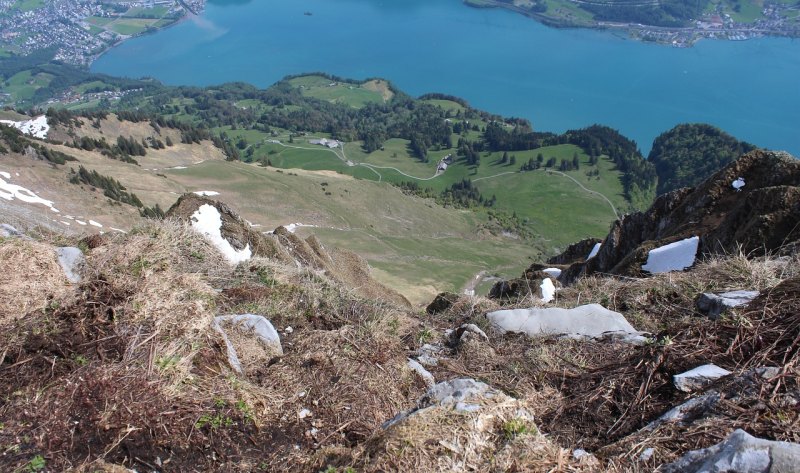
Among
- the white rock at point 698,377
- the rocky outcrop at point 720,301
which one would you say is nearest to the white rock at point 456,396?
the white rock at point 698,377

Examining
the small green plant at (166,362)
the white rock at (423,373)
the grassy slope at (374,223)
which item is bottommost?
the grassy slope at (374,223)

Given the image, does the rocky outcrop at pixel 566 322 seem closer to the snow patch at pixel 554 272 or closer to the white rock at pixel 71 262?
the white rock at pixel 71 262

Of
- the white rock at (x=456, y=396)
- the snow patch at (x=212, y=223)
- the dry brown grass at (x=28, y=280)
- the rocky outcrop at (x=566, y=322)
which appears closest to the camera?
the white rock at (x=456, y=396)

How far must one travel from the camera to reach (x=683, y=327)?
5773 mm

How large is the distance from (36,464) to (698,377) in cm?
586

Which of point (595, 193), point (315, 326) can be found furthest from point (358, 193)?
point (595, 193)

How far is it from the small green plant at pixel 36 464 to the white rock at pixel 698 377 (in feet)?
18.5

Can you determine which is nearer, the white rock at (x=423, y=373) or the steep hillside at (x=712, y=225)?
the white rock at (x=423, y=373)

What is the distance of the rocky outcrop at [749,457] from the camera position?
3.11 meters

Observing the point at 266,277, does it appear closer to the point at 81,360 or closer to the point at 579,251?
the point at 81,360

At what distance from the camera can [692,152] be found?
167m

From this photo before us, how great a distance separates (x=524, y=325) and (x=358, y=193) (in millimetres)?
89476

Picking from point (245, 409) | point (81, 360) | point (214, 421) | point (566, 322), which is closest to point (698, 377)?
point (566, 322)

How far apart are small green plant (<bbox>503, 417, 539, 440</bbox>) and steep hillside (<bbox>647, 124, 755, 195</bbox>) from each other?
608 feet
